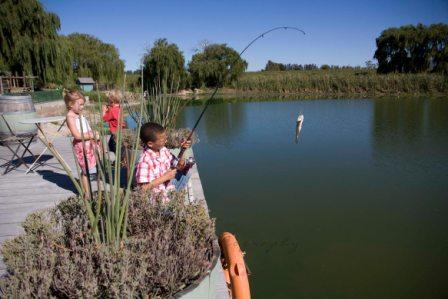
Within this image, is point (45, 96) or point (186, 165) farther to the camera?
point (45, 96)

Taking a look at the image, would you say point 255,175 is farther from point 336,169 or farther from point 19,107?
point 19,107

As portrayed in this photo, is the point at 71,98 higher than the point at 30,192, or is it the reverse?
the point at 71,98

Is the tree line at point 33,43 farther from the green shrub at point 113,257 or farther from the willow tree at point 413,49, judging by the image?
the willow tree at point 413,49

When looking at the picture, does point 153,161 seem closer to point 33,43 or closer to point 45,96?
point 45,96

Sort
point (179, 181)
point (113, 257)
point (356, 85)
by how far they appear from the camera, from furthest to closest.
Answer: point (356, 85) → point (179, 181) → point (113, 257)

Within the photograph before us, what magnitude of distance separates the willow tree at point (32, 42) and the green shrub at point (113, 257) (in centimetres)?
2097

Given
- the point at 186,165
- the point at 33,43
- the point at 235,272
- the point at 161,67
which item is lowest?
the point at 235,272

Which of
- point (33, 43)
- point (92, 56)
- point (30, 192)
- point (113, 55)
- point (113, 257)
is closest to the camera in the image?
point (113, 257)

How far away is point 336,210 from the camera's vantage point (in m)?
6.32

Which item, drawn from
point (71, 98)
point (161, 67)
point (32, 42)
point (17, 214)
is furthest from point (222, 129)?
point (161, 67)

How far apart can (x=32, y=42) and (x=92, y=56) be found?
571 inches

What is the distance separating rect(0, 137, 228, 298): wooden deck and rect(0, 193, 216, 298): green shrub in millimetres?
892

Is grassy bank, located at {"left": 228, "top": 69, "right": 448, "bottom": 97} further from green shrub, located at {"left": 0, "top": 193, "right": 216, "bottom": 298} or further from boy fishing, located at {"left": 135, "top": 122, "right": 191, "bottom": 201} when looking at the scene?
green shrub, located at {"left": 0, "top": 193, "right": 216, "bottom": 298}

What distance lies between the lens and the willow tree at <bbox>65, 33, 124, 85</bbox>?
31625 millimetres
